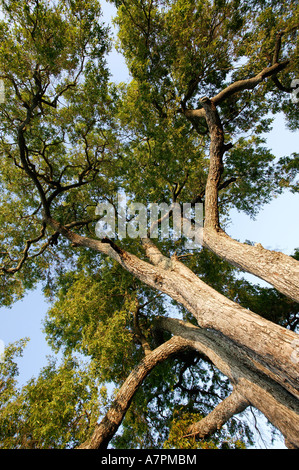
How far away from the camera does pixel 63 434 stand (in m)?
4.34

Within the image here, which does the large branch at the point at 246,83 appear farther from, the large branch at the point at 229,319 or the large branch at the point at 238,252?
the large branch at the point at 229,319

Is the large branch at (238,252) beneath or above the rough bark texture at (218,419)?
above

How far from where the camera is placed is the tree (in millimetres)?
4613

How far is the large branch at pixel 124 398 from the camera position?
4605 millimetres

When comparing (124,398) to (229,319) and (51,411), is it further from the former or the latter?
(229,319)

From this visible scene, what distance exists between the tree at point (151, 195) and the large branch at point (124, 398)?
3 cm

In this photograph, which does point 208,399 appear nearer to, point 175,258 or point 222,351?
point 222,351

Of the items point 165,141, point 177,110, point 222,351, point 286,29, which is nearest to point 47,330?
point 222,351

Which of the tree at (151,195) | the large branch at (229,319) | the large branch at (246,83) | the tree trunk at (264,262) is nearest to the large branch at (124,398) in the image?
the tree at (151,195)

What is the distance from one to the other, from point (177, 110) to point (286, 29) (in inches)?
166

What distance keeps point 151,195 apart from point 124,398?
6.23 metres

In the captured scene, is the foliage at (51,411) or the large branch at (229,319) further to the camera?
the foliage at (51,411)

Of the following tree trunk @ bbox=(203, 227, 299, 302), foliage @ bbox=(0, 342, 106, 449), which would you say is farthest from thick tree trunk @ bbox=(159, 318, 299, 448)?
foliage @ bbox=(0, 342, 106, 449)

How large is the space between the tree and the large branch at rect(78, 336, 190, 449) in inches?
1.2
